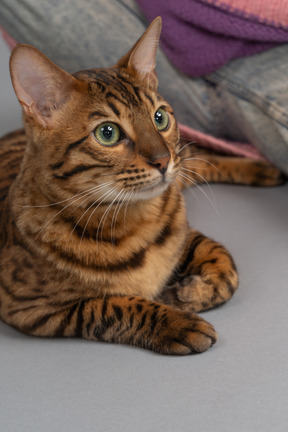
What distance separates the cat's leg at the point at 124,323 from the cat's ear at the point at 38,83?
1.24ft

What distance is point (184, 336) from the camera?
113cm

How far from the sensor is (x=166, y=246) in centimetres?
130

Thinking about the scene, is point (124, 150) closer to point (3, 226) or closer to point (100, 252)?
point (100, 252)

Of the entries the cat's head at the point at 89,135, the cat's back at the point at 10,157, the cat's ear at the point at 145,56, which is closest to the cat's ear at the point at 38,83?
the cat's head at the point at 89,135

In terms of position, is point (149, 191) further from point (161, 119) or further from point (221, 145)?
point (221, 145)

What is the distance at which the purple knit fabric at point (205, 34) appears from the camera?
1.68 metres

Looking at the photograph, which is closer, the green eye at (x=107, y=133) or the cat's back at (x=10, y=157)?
the green eye at (x=107, y=133)

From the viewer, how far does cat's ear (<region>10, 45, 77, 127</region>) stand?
3.59ft

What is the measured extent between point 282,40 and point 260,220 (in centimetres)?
52

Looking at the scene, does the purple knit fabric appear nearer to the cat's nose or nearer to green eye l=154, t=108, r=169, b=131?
green eye l=154, t=108, r=169, b=131

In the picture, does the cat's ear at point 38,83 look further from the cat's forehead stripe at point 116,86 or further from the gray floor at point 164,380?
the gray floor at point 164,380

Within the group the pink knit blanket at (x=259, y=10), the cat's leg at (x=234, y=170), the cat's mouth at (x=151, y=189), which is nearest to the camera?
the cat's mouth at (x=151, y=189)

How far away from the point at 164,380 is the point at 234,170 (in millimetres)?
902

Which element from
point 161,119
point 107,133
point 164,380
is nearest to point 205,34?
point 161,119
